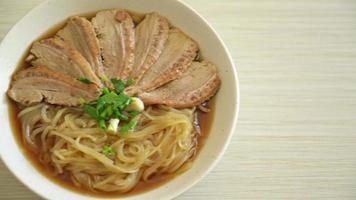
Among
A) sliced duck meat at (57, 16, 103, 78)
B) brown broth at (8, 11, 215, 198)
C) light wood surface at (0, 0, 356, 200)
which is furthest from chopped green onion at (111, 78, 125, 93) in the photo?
light wood surface at (0, 0, 356, 200)

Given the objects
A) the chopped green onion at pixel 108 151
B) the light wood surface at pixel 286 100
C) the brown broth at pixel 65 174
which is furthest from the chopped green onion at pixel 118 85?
the light wood surface at pixel 286 100

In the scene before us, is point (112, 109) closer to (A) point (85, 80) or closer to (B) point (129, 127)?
(B) point (129, 127)

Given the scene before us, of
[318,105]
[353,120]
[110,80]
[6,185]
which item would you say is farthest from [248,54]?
[6,185]

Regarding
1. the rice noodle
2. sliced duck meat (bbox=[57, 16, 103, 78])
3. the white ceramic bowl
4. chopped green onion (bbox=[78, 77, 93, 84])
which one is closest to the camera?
the white ceramic bowl

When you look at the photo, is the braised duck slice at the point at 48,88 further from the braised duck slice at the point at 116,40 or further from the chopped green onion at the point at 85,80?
the braised duck slice at the point at 116,40

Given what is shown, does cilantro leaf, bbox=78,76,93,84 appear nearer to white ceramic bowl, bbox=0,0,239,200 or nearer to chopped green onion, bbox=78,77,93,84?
chopped green onion, bbox=78,77,93,84

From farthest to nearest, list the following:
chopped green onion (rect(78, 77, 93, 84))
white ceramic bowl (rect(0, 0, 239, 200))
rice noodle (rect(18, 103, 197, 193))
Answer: chopped green onion (rect(78, 77, 93, 84)) < rice noodle (rect(18, 103, 197, 193)) < white ceramic bowl (rect(0, 0, 239, 200))
